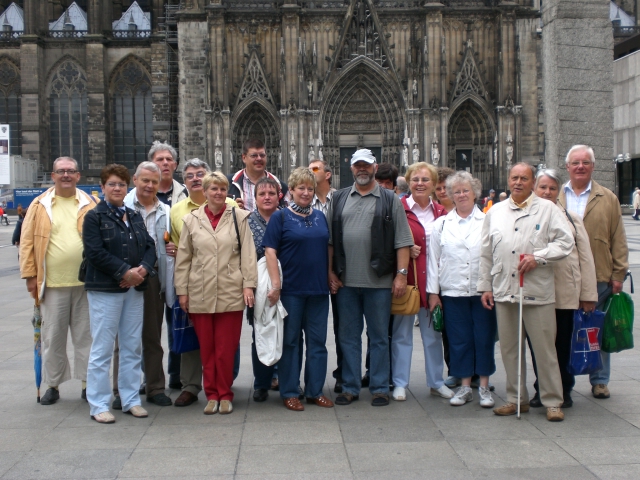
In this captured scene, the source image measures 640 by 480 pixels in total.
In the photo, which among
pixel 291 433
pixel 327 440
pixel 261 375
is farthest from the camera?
pixel 261 375

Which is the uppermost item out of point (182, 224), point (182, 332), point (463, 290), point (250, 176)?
point (250, 176)

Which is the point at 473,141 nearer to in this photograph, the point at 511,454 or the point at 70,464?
the point at 511,454

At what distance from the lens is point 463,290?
21.3ft

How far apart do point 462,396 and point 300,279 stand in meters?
1.77

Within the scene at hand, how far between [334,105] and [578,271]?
2848 cm

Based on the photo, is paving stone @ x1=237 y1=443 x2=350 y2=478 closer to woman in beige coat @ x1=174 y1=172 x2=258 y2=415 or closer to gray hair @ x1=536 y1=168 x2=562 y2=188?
woman in beige coat @ x1=174 y1=172 x2=258 y2=415

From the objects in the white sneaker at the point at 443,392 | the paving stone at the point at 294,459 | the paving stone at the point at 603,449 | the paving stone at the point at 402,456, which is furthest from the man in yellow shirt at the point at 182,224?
the paving stone at the point at 603,449

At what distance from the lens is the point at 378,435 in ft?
18.3

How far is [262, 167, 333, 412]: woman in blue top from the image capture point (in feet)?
20.8

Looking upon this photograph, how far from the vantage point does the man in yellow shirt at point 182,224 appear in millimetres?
6613

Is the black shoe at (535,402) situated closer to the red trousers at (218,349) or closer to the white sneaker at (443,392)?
the white sneaker at (443,392)

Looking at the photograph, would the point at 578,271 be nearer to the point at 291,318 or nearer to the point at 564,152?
the point at 291,318

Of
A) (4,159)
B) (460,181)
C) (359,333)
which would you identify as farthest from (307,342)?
(4,159)

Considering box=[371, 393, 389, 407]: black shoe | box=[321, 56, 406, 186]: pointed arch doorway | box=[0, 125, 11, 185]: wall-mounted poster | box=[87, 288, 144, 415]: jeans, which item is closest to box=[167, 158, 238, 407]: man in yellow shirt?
box=[87, 288, 144, 415]: jeans
